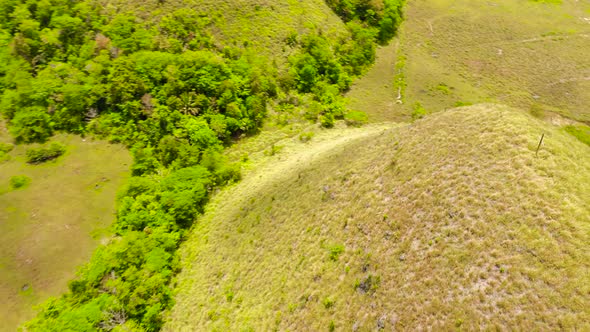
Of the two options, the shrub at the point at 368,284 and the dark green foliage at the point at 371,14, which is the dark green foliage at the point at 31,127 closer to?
the shrub at the point at 368,284

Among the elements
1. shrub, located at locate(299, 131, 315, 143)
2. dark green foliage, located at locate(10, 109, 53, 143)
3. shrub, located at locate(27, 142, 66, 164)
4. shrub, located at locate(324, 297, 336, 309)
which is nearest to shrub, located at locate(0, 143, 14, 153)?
dark green foliage, located at locate(10, 109, 53, 143)

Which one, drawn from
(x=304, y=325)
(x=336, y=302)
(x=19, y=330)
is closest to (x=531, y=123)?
(x=336, y=302)

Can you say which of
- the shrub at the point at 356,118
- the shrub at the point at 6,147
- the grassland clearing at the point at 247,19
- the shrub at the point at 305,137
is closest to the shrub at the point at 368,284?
the shrub at the point at 305,137

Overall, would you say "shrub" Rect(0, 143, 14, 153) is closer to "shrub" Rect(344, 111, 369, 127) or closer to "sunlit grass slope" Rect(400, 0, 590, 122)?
"shrub" Rect(344, 111, 369, 127)

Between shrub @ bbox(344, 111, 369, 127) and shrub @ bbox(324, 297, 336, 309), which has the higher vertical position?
shrub @ bbox(324, 297, 336, 309)

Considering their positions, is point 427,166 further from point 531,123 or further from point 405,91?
point 405,91

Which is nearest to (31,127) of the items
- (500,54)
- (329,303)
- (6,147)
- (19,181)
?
(6,147)

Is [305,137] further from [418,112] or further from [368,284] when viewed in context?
[368,284]
